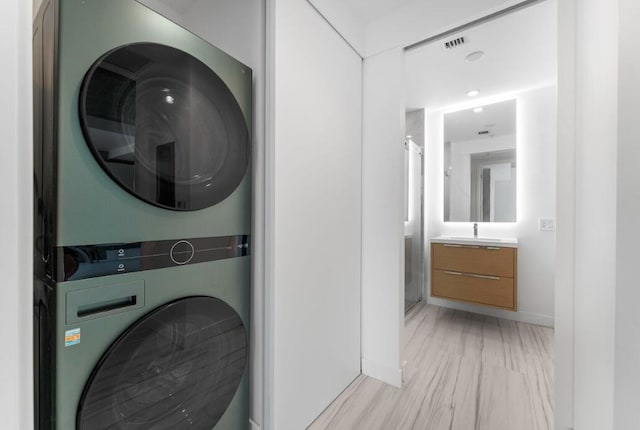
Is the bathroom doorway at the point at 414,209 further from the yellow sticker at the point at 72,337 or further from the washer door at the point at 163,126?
the yellow sticker at the point at 72,337

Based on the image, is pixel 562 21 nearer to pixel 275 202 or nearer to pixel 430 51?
pixel 430 51

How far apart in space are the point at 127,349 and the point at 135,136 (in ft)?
2.07

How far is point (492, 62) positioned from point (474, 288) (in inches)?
79.6

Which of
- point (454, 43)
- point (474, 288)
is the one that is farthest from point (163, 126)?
point (474, 288)

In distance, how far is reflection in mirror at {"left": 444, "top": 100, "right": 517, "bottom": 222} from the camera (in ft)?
9.30

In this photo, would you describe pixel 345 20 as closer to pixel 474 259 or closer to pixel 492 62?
pixel 492 62

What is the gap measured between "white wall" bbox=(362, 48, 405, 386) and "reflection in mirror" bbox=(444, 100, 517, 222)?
181 cm

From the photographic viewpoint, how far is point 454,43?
1912 mm

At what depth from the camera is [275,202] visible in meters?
1.13

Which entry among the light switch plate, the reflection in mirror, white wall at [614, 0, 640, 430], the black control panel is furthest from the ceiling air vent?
the black control panel

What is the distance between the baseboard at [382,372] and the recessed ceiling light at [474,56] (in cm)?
237

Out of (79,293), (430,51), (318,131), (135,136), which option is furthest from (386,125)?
(79,293)

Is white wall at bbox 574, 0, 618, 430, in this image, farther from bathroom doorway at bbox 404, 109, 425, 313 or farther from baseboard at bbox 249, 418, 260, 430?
bathroom doorway at bbox 404, 109, 425, 313
